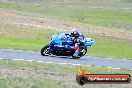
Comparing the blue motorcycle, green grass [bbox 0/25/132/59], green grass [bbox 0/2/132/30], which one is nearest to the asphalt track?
the blue motorcycle

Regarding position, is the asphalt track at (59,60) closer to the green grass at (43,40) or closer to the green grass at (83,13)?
the green grass at (43,40)

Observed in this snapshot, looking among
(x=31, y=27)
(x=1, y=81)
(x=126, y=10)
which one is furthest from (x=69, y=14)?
(x=1, y=81)

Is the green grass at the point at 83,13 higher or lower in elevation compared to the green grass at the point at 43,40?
lower

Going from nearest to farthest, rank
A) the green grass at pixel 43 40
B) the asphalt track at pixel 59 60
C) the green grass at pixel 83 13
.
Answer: the asphalt track at pixel 59 60
the green grass at pixel 43 40
the green grass at pixel 83 13

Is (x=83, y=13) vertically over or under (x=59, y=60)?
under

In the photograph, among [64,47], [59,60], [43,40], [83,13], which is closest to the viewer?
[59,60]

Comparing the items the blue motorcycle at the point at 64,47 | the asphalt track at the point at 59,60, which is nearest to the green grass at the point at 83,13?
the blue motorcycle at the point at 64,47

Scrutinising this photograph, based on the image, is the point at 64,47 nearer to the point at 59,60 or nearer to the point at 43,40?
the point at 59,60

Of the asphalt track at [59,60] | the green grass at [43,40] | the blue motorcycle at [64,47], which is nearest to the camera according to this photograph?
the asphalt track at [59,60]

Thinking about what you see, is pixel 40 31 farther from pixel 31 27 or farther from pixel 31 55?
pixel 31 55

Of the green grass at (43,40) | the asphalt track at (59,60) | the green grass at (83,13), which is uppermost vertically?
the asphalt track at (59,60)

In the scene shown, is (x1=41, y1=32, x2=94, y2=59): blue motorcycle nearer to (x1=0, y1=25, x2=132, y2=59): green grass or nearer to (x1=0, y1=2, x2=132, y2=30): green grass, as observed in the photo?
(x1=0, y1=25, x2=132, y2=59): green grass

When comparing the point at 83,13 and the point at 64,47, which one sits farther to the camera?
the point at 83,13

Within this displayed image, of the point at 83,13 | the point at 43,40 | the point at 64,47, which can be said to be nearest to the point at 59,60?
the point at 64,47
